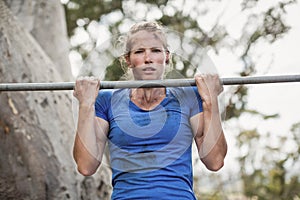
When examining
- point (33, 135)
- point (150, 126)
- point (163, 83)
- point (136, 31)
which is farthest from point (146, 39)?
point (33, 135)

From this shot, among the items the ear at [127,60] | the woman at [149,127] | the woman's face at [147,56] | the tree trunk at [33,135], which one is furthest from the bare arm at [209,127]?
the tree trunk at [33,135]

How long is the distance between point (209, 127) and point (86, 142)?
45cm

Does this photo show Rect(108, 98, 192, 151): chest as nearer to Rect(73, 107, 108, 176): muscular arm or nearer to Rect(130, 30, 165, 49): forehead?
Rect(73, 107, 108, 176): muscular arm

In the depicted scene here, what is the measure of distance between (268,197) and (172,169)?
3984mm

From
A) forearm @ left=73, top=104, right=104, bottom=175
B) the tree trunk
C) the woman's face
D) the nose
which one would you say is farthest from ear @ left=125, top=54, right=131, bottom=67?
the tree trunk

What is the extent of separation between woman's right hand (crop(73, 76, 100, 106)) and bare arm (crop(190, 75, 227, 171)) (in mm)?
371

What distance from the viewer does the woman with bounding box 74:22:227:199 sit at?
2.24 metres

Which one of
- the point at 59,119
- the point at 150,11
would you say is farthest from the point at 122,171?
the point at 150,11

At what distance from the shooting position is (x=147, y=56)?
2.41 metres

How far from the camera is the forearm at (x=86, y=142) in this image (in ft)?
7.76

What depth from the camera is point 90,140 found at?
2.37 meters

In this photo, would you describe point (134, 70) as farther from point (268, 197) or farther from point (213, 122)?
point (268, 197)

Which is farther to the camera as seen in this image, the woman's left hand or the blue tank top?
the woman's left hand

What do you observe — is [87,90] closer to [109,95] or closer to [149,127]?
[109,95]
